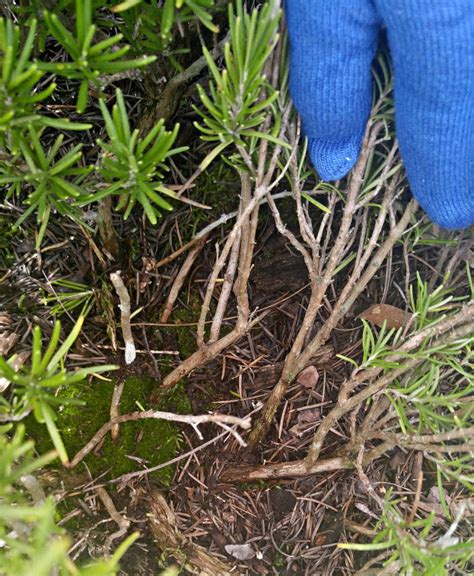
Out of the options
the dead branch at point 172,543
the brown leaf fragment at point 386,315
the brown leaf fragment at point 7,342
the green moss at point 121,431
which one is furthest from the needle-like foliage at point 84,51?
the dead branch at point 172,543

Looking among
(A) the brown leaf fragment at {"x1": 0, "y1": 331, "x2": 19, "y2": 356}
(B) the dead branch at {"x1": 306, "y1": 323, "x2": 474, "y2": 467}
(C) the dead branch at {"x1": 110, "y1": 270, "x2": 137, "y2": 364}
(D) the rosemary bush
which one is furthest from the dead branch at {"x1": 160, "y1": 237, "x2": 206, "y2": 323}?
(B) the dead branch at {"x1": 306, "y1": 323, "x2": 474, "y2": 467}

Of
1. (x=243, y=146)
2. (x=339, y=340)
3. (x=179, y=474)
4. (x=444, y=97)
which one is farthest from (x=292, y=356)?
(x=444, y=97)

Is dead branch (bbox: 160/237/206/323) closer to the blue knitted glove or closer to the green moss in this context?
the green moss

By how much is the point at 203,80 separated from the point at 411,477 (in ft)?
4.38

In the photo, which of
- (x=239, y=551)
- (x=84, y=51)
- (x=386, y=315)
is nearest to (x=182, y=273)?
(x=386, y=315)

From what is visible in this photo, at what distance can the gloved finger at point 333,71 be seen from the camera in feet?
3.82

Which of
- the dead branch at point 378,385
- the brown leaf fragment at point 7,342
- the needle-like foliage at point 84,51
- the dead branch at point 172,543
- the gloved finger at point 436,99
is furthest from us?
the dead branch at point 172,543

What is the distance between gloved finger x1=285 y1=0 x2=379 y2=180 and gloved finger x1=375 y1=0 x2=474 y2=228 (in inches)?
2.5

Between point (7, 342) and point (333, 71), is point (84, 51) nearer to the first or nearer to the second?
point (333, 71)

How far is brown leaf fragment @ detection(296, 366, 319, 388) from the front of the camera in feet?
5.47

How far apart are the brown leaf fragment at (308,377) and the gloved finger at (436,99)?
0.60 m

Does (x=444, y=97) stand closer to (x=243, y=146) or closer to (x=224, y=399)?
(x=243, y=146)

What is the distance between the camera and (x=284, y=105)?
1244 millimetres

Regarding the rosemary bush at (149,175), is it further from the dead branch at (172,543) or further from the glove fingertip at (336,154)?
the dead branch at (172,543)
